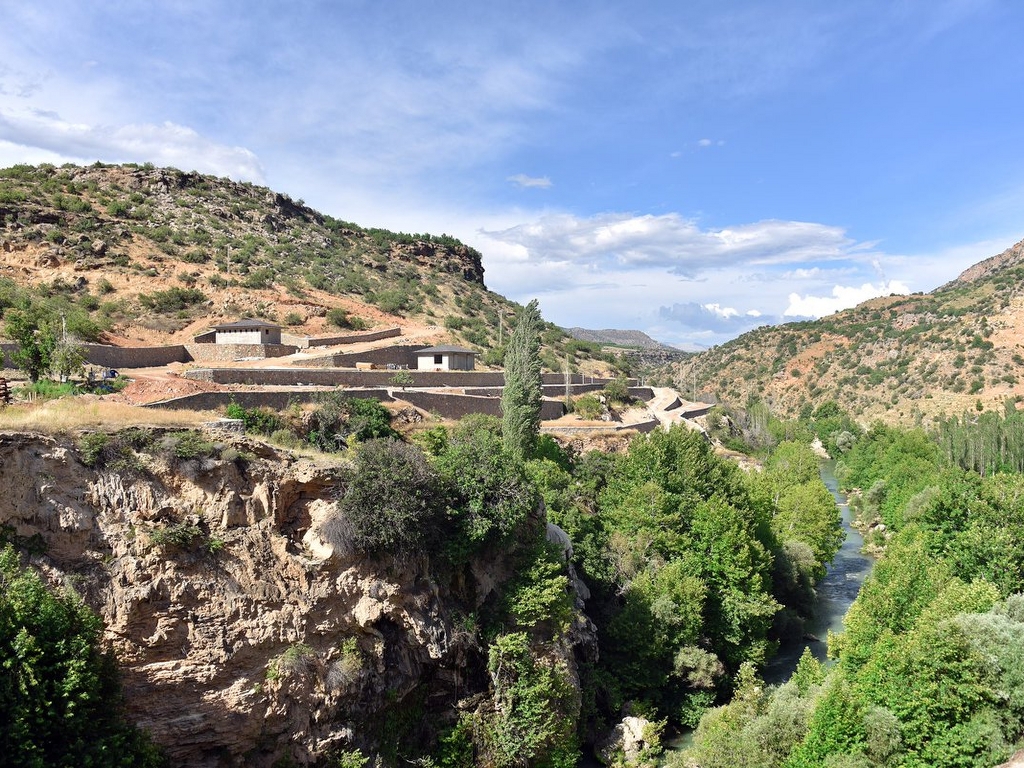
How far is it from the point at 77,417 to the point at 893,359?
9895 centimetres

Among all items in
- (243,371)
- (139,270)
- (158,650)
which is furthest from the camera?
(139,270)

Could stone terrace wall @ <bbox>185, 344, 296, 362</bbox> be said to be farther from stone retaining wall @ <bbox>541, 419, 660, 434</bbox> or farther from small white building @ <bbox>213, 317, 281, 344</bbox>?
stone retaining wall @ <bbox>541, 419, 660, 434</bbox>

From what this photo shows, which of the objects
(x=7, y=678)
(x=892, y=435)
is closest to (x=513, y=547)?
(x=7, y=678)

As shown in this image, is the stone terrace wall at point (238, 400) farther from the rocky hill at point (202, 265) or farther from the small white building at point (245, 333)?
the rocky hill at point (202, 265)

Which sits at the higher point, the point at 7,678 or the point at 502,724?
the point at 7,678

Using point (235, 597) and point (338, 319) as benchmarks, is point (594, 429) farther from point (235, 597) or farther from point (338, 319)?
point (235, 597)

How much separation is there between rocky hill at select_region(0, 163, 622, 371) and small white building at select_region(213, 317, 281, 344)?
3.63 m

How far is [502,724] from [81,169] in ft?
230

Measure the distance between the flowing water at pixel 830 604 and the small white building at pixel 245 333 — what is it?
32026mm

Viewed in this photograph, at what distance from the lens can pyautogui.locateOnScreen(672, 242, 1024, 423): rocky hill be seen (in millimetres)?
74562

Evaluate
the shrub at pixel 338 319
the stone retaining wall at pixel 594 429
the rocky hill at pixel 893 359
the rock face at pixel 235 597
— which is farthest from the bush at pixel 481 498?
the rocky hill at pixel 893 359

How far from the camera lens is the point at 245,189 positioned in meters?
75.9

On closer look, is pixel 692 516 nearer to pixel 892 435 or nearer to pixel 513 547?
pixel 513 547

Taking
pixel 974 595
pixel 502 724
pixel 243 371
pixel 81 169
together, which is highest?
pixel 81 169
